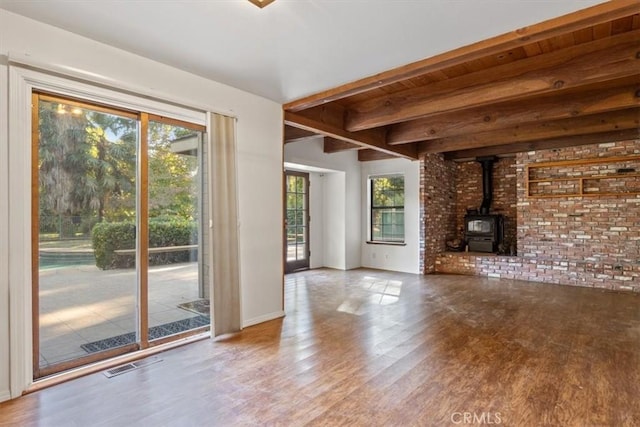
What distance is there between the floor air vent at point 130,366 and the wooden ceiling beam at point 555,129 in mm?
5646

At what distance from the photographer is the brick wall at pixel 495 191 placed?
7.29m

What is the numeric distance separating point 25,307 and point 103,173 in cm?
112

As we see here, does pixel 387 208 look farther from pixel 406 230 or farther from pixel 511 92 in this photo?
pixel 511 92

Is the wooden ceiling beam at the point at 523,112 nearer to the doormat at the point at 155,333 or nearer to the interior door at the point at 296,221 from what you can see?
the interior door at the point at 296,221

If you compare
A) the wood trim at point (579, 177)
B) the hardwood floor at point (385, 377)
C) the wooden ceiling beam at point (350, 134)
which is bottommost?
the hardwood floor at point (385, 377)

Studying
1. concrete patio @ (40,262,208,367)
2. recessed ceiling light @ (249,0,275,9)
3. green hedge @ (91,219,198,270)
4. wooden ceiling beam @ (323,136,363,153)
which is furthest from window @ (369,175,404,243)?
recessed ceiling light @ (249,0,275,9)

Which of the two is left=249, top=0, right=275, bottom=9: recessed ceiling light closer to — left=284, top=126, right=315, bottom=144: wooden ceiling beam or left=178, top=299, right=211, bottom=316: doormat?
left=178, top=299, right=211, bottom=316: doormat

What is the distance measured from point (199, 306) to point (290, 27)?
2.73m

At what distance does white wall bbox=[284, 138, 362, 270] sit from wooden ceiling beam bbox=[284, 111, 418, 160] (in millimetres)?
1423

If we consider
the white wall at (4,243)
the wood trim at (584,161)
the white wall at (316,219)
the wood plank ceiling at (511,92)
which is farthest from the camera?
the white wall at (316,219)

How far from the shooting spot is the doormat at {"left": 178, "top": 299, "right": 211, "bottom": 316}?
11.3 ft

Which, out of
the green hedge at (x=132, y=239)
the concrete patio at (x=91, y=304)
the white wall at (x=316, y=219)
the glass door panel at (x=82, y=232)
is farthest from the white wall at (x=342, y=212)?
the glass door panel at (x=82, y=232)

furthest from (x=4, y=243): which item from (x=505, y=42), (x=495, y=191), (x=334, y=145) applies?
(x=495, y=191)

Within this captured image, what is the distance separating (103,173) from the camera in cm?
283
